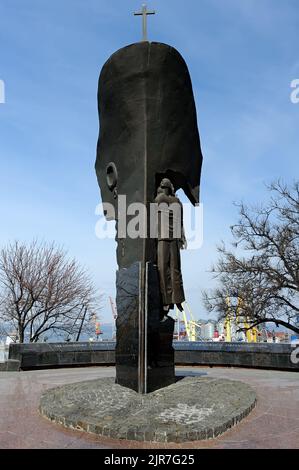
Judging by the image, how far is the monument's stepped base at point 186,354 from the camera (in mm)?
→ 12695

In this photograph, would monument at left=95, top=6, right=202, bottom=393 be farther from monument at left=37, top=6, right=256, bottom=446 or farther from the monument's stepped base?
the monument's stepped base

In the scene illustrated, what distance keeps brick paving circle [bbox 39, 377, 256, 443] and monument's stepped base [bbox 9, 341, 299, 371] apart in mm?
5334

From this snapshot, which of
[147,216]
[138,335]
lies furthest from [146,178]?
[138,335]

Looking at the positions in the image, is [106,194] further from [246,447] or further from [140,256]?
[246,447]

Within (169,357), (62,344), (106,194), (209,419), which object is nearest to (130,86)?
(106,194)

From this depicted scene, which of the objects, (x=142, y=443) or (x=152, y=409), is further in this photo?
(x=152, y=409)

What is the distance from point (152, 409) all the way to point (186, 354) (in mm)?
8056

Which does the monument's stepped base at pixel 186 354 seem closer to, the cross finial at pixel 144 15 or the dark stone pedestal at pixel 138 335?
the dark stone pedestal at pixel 138 335

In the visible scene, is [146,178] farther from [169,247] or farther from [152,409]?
[152,409]

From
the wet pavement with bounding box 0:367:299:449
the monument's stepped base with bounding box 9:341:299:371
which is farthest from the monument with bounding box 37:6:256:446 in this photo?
the monument's stepped base with bounding box 9:341:299:371

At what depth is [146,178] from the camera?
7895 millimetres

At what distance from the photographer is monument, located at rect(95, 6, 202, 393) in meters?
7.46

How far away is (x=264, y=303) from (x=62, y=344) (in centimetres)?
1114
